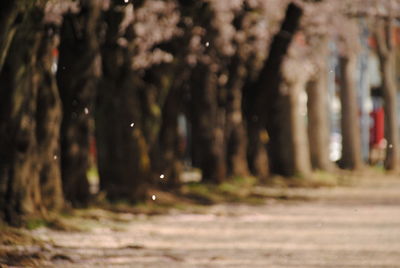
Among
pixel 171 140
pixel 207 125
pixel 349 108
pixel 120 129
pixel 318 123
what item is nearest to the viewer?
pixel 120 129

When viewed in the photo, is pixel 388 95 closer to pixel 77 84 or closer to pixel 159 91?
pixel 159 91

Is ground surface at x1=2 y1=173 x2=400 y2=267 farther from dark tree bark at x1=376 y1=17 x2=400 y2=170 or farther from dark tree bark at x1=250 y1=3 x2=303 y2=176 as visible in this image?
dark tree bark at x1=376 y1=17 x2=400 y2=170

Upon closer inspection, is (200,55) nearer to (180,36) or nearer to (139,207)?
(180,36)

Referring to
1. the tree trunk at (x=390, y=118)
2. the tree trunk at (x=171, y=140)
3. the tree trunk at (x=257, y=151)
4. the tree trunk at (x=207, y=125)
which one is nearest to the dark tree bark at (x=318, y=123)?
the tree trunk at (x=390, y=118)

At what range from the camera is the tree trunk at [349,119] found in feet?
135

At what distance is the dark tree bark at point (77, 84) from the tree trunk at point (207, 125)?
10109 mm

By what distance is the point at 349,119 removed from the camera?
136 ft

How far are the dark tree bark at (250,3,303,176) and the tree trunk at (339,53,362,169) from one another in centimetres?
481

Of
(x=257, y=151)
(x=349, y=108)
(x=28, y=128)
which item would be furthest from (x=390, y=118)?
(x=28, y=128)

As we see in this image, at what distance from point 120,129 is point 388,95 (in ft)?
62.4

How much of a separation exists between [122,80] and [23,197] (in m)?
6.33

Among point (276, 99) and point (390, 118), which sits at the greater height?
point (276, 99)

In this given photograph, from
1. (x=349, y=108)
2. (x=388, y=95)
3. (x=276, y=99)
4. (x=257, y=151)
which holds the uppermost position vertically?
(x=388, y=95)

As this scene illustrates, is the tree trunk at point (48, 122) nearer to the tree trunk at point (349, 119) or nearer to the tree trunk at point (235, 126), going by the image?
the tree trunk at point (235, 126)
